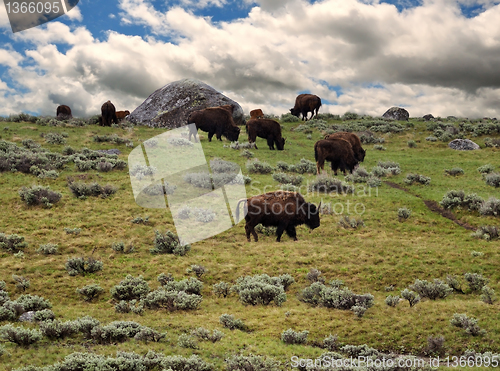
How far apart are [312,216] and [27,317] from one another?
367 inches

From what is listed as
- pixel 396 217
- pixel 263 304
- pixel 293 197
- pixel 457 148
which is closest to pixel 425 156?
pixel 457 148

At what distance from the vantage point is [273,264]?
11.6 metres

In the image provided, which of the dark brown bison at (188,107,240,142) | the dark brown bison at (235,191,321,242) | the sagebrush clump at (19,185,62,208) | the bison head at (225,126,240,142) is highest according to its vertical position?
the dark brown bison at (188,107,240,142)

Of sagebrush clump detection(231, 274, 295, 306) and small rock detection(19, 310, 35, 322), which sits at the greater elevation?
small rock detection(19, 310, 35, 322)

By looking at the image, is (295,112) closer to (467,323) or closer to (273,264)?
(273,264)

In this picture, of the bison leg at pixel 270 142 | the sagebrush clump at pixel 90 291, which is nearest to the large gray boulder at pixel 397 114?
the bison leg at pixel 270 142

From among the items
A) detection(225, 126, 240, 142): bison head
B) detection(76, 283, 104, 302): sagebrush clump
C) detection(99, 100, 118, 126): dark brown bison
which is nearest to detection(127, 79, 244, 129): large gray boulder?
detection(99, 100, 118, 126): dark brown bison

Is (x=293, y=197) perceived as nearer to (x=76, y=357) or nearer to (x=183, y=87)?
(x=76, y=357)

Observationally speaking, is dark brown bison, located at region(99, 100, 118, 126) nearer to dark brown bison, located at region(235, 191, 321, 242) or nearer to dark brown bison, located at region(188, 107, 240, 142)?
dark brown bison, located at region(188, 107, 240, 142)

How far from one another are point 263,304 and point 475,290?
19.1 feet

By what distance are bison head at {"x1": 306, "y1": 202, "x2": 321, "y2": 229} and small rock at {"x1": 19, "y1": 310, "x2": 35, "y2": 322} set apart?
9.01 m

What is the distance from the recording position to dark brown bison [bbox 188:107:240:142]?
2745 cm

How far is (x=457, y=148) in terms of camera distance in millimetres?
28375

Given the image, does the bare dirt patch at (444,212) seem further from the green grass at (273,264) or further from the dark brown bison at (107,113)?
the dark brown bison at (107,113)
